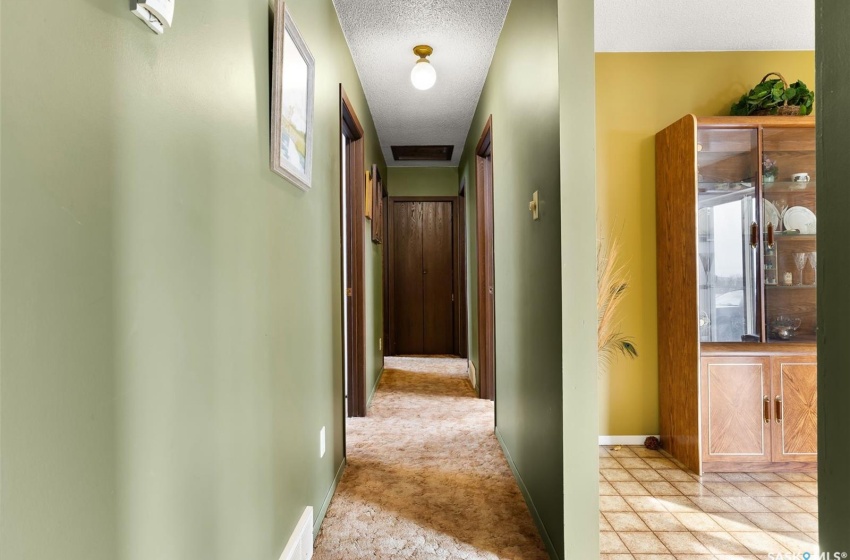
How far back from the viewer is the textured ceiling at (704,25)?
250 cm

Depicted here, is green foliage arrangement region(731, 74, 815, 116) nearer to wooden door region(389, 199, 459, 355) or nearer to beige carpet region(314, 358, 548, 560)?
beige carpet region(314, 358, 548, 560)

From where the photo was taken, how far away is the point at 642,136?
298 centimetres

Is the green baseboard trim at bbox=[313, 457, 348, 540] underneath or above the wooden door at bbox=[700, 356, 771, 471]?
underneath

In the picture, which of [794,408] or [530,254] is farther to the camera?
[794,408]

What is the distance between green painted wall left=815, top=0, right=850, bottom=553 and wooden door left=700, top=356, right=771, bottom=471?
207 cm

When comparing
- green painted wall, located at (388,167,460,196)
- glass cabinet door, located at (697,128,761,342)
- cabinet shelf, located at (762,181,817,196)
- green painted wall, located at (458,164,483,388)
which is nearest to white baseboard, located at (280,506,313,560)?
glass cabinet door, located at (697,128,761,342)

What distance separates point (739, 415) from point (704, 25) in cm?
218

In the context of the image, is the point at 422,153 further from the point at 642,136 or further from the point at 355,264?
the point at 642,136

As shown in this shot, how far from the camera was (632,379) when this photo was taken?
9.83 ft

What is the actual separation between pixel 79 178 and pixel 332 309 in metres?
1.71

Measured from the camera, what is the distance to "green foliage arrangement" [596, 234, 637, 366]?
2.75m

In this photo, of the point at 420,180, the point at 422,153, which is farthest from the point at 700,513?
the point at 420,180

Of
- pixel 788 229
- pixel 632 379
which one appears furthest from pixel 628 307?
pixel 788 229

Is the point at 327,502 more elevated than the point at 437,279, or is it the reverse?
the point at 437,279
